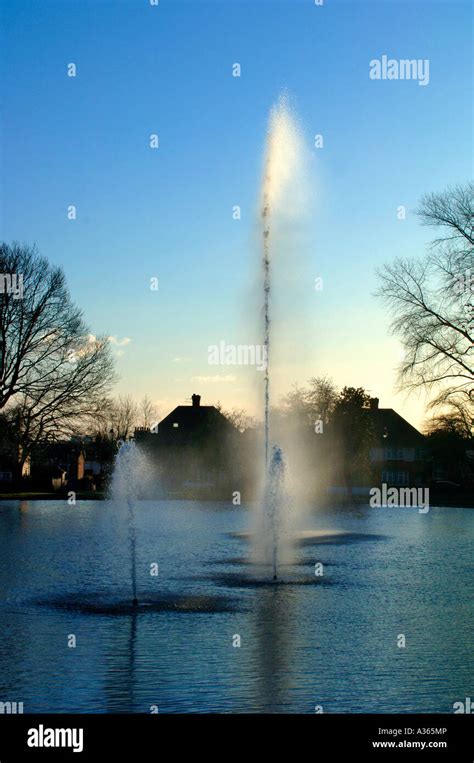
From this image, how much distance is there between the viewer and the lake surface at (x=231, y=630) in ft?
36.8

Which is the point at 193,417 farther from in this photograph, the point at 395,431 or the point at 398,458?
the point at 398,458

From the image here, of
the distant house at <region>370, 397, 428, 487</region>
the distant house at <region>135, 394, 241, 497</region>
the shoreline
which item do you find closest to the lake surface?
the shoreline

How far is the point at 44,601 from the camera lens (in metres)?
18.0

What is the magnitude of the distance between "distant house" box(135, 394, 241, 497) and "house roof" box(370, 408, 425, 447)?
1616 centimetres

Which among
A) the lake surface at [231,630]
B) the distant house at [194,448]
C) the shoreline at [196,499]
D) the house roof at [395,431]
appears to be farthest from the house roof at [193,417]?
the lake surface at [231,630]

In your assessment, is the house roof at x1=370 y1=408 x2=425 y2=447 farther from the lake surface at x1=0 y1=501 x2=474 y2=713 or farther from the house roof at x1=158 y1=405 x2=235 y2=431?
the lake surface at x1=0 y1=501 x2=474 y2=713

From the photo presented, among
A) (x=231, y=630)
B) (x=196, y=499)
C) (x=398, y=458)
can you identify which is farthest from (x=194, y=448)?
(x=231, y=630)

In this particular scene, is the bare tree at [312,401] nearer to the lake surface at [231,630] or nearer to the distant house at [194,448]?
the distant house at [194,448]

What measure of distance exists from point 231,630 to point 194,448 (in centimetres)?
8304

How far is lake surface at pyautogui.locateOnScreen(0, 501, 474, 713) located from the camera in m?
11.2

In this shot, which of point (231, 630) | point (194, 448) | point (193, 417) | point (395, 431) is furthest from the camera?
point (193, 417)

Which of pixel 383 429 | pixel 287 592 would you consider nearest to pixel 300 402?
pixel 383 429

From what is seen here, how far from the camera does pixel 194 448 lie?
97.9m
